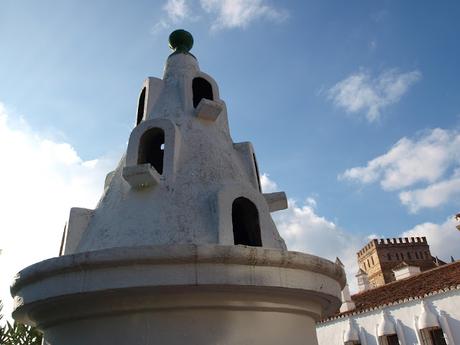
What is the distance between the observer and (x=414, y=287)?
17.5 metres

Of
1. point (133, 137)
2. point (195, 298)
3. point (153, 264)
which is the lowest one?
point (195, 298)

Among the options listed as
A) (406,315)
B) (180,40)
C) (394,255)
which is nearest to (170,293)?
(180,40)

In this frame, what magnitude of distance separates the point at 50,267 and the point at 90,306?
532 millimetres

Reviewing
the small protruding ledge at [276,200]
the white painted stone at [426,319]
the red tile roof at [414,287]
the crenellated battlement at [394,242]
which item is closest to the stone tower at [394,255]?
the crenellated battlement at [394,242]

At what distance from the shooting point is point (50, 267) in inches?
145

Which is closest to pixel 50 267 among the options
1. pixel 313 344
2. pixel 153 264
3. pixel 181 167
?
pixel 153 264

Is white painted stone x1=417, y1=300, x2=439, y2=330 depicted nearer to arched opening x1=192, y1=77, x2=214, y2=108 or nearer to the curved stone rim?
arched opening x1=192, y1=77, x2=214, y2=108

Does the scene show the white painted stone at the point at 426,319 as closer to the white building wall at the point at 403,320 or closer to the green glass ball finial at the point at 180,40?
the white building wall at the point at 403,320

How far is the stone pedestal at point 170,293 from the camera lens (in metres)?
3.50

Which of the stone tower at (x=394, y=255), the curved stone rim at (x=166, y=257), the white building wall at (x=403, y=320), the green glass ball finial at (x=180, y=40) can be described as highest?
the stone tower at (x=394, y=255)

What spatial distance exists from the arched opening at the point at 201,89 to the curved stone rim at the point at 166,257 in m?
4.35

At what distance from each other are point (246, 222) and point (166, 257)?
2.16 meters

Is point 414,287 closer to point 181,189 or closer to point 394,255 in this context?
point 181,189

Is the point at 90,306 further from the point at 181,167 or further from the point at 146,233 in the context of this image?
the point at 181,167
